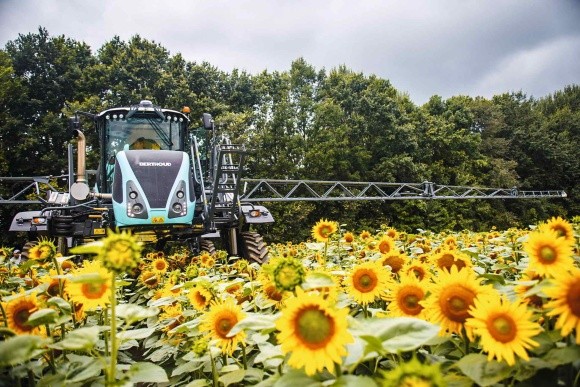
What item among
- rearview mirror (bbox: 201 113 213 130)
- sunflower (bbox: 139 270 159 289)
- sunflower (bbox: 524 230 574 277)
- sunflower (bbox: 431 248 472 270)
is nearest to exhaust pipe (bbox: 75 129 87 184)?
rearview mirror (bbox: 201 113 213 130)

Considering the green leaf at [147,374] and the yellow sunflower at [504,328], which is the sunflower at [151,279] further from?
the yellow sunflower at [504,328]

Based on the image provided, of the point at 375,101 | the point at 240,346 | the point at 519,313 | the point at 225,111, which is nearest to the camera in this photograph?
the point at 519,313

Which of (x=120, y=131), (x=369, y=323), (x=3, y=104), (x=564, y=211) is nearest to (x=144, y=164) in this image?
(x=120, y=131)

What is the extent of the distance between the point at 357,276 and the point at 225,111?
20.9 metres

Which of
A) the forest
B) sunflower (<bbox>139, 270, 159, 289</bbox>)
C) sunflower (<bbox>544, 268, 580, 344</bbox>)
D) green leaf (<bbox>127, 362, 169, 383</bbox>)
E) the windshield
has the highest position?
A: the forest

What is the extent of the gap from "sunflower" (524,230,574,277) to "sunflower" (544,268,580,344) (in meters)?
0.23

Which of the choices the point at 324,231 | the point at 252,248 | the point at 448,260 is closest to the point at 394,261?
the point at 448,260

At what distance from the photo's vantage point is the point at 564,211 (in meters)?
31.9

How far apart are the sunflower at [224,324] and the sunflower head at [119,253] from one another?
0.51 meters

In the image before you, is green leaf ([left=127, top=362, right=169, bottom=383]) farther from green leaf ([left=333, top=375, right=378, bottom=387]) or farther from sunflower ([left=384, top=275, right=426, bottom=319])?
sunflower ([left=384, top=275, right=426, bottom=319])

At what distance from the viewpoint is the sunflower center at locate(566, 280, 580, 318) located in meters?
0.83

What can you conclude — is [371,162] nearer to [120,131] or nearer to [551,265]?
[120,131]

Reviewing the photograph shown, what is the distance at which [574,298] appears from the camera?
84cm

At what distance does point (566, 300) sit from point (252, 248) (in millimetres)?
5195
